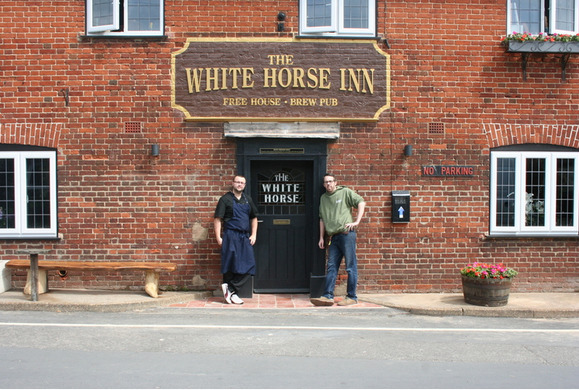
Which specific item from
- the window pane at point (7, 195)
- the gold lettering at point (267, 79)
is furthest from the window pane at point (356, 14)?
the window pane at point (7, 195)

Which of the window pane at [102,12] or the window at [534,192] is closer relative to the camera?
the window pane at [102,12]

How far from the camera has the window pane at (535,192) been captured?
995cm

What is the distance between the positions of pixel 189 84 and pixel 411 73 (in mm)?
3560

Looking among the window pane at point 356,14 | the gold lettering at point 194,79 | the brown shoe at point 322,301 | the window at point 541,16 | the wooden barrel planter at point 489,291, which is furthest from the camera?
the window at point 541,16

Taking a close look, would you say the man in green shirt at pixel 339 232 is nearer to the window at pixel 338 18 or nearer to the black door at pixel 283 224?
the black door at pixel 283 224

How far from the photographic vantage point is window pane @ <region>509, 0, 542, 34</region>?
10023 millimetres

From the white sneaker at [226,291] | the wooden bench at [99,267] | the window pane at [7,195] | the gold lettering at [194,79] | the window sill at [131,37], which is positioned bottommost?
the white sneaker at [226,291]

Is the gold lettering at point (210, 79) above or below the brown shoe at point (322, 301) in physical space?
above

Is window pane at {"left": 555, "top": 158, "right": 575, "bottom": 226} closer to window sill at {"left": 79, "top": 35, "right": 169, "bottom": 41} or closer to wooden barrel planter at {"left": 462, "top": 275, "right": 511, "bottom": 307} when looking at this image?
wooden barrel planter at {"left": 462, "top": 275, "right": 511, "bottom": 307}

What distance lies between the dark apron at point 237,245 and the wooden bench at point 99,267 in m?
0.88

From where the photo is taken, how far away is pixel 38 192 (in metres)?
9.79

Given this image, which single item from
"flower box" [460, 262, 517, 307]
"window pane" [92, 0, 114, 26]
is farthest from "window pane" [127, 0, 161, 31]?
"flower box" [460, 262, 517, 307]

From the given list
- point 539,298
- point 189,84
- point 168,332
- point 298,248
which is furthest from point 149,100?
point 539,298

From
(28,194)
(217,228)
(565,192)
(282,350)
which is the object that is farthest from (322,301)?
(28,194)
